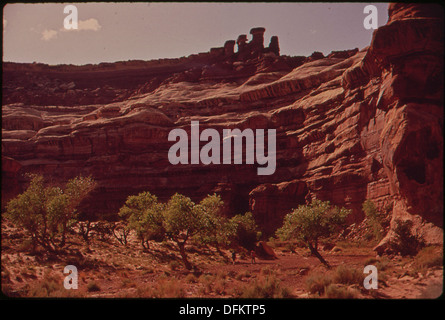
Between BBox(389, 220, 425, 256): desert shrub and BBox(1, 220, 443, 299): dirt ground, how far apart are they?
0.61 meters

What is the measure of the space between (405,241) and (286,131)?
35177 mm

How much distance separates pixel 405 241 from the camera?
20.0m

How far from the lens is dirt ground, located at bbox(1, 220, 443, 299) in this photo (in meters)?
14.8

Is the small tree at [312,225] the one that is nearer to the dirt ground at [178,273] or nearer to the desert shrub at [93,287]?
the dirt ground at [178,273]

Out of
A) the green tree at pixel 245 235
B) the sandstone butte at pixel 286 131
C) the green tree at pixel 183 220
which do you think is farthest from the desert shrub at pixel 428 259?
the green tree at pixel 245 235

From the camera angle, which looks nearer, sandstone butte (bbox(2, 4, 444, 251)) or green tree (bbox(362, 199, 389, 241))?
sandstone butte (bbox(2, 4, 444, 251))

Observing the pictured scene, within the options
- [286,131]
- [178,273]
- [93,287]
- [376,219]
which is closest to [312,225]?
[178,273]

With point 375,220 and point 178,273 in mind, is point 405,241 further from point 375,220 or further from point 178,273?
point 178,273

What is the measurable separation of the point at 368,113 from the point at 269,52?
60.2 metres

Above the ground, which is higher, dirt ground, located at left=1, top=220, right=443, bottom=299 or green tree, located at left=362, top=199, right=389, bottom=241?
green tree, located at left=362, top=199, right=389, bottom=241

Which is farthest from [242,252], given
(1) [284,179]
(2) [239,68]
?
(2) [239,68]

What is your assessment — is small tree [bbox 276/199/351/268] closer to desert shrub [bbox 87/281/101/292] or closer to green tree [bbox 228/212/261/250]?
desert shrub [bbox 87/281/101/292]

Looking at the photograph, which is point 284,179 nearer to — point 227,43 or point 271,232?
point 271,232

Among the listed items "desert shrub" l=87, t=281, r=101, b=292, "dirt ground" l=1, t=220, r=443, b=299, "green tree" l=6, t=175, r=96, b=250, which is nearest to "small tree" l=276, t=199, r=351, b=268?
"dirt ground" l=1, t=220, r=443, b=299
